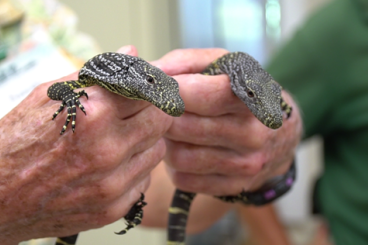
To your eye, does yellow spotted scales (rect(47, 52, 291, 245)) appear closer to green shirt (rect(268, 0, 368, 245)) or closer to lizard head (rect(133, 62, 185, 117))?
lizard head (rect(133, 62, 185, 117))

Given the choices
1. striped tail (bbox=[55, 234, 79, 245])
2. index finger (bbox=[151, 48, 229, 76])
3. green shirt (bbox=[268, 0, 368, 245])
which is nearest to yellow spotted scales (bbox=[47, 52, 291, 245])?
striped tail (bbox=[55, 234, 79, 245])

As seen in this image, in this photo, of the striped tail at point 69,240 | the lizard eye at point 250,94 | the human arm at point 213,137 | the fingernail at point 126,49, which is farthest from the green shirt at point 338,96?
the striped tail at point 69,240

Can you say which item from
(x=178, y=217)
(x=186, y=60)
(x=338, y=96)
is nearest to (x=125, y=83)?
(x=186, y=60)

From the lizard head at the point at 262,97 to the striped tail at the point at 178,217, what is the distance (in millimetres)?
556

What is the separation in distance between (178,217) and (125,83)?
0.76m

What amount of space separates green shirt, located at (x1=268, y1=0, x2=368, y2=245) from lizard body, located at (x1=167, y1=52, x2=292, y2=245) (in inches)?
52.0

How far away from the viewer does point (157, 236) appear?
2.31 meters

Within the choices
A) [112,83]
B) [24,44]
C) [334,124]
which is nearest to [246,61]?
[112,83]

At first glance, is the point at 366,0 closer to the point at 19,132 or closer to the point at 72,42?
the point at 72,42

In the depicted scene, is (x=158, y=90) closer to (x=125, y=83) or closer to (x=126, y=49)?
(x=125, y=83)

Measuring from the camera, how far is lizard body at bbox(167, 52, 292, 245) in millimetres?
1303

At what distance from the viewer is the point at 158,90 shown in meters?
1.15

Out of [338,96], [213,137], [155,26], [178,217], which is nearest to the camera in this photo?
[213,137]

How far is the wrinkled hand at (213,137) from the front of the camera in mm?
1343
